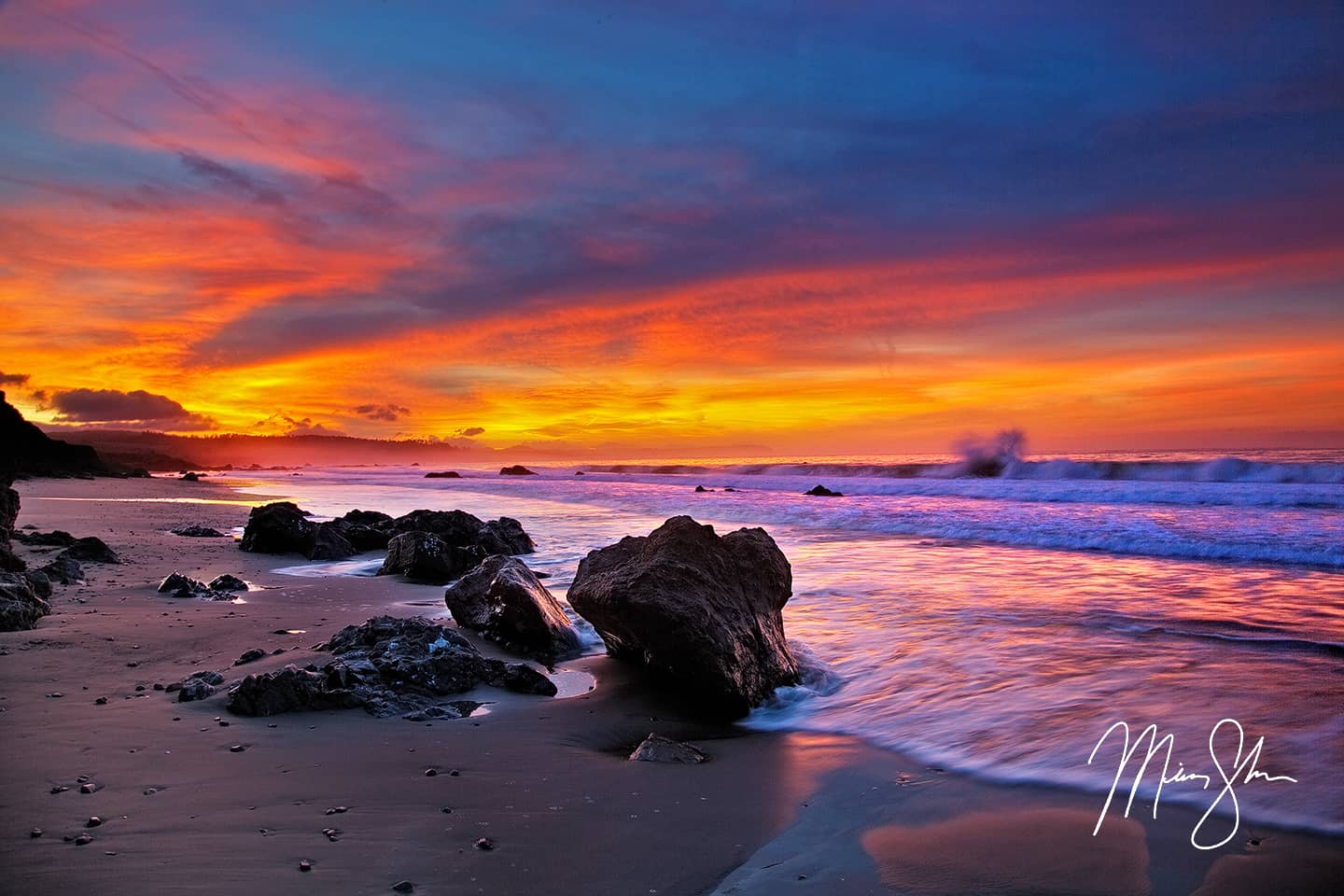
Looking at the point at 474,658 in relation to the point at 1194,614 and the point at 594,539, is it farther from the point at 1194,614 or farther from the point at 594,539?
the point at 594,539

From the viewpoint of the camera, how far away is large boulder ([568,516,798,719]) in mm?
5074

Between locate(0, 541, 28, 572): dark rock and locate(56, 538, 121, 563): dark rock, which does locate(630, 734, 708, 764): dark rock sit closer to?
locate(0, 541, 28, 572): dark rock

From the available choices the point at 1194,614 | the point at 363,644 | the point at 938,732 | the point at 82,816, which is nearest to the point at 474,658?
the point at 363,644

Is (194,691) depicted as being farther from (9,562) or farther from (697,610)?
(9,562)

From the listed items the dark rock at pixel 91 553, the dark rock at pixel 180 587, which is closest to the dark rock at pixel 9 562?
the dark rock at pixel 180 587

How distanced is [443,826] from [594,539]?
435 inches

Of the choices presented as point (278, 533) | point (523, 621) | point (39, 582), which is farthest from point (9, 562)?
point (523, 621)

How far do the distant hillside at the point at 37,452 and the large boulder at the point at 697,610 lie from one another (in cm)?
4589

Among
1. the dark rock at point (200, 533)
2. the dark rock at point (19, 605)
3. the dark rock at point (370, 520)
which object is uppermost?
the dark rock at point (370, 520)

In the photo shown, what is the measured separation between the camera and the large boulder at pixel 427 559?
10016mm

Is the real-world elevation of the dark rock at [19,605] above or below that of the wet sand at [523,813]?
above
